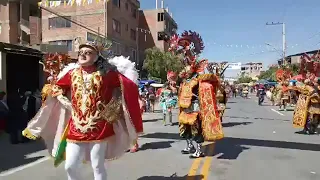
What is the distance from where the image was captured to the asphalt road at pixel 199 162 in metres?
6.44

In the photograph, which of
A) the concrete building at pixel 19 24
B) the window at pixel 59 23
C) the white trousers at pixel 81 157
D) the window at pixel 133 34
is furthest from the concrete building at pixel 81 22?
the white trousers at pixel 81 157

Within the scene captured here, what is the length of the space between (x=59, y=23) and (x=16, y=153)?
2993cm

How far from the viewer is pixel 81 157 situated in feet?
14.9

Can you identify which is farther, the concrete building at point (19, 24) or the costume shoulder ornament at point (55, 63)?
the concrete building at point (19, 24)

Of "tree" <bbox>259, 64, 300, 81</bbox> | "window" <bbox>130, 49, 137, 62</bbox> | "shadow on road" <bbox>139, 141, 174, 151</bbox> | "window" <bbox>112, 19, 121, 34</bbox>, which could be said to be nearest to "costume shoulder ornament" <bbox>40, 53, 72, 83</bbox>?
"shadow on road" <bbox>139, 141, 174, 151</bbox>

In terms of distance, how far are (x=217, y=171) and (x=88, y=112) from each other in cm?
304

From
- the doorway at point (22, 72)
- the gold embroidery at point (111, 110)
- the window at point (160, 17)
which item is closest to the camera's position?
the gold embroidery at point (111, 110)

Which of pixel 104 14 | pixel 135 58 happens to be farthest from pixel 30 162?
pixel 135 58

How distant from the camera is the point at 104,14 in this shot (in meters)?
36.2

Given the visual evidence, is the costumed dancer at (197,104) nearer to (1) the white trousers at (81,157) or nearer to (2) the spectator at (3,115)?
(1) the white trousers at (81,157)

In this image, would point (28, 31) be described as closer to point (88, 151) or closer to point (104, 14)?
point (104, 14)

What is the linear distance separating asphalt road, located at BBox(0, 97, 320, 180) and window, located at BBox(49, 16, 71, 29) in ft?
90.6

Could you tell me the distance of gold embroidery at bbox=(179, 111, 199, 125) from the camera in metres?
7.77

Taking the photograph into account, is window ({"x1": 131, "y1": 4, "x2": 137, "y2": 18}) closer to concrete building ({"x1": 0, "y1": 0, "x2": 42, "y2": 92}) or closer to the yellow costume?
concrete building ({"x1": 0, "y1": 0, "x2": 42, "y2": 92})
